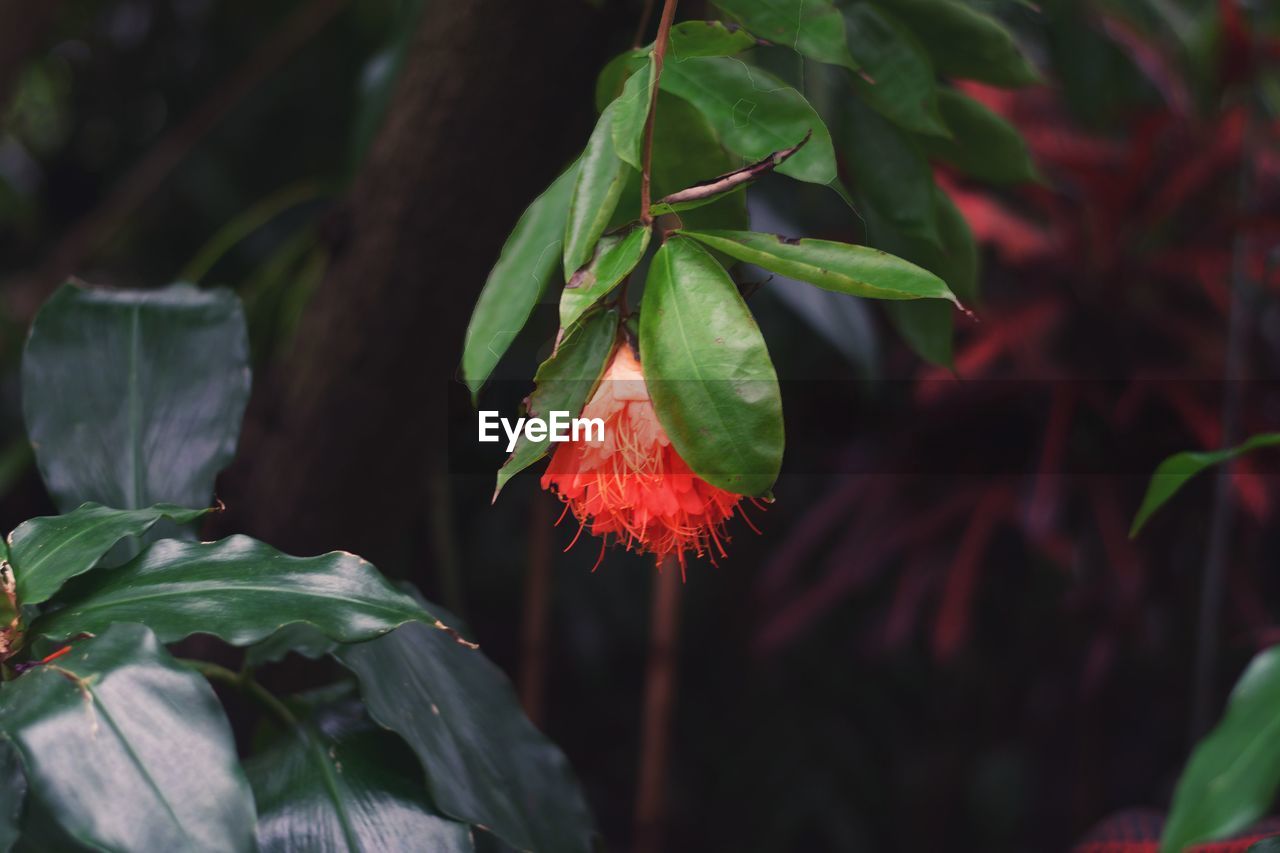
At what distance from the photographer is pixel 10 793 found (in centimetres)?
36

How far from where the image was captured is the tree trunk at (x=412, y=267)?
0.59 metres

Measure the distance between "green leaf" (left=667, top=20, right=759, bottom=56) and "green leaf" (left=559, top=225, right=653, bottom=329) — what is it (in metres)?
0.08

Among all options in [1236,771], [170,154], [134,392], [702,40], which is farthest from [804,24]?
[170,154]

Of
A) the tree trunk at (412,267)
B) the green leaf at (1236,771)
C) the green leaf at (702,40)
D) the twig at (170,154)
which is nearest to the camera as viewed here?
the green leaf at (1236,771)

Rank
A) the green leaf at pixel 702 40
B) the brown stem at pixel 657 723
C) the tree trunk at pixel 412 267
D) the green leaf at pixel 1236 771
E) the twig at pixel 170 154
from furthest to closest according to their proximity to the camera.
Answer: the twig at pixel 170 154 → the brown stem at pixel 657 723 → the tree trunk at pixel 412 267 → the green leaf at pixel 702 40 → the green leaf at pixel 1236 771

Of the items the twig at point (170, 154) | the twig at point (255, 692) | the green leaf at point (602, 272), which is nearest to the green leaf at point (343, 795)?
the twig at point (255, 692)

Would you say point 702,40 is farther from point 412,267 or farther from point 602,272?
point 412,267

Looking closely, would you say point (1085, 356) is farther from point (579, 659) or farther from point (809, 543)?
point (579, 659)

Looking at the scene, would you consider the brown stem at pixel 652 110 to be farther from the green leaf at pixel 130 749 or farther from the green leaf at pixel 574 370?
the green leaf at pixel 130 749

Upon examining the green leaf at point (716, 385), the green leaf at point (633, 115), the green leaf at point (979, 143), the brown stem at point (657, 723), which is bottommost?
the brown stem at point (657, 723)

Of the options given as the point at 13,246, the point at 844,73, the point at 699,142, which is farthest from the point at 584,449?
the point at 13,246

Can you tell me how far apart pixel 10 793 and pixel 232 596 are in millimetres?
95

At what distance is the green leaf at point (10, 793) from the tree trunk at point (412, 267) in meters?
0.30

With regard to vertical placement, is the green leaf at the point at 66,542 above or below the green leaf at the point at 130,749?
above
